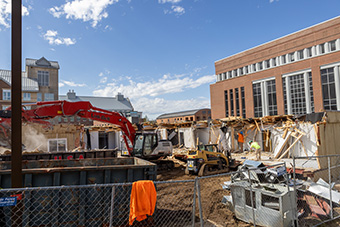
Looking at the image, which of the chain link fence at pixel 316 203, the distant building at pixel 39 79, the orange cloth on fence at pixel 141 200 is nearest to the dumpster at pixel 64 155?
the orange cloth on fence at pixel 141 200

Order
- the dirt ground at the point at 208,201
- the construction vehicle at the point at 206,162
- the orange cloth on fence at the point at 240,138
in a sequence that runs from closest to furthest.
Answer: the dirt ground at the point at 208,201 < the construction vehicle at the point at 206,162 < the orange cloth on fence at the point at 240,138

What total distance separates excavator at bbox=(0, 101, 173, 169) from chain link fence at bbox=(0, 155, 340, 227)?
14.1 feet

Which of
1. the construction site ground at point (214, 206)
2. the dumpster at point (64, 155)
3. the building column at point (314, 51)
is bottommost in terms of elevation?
the construction site ground at point (214, 206)

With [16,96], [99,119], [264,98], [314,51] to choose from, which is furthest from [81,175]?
[264,98]

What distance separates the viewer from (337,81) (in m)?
32.5

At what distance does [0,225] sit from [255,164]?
26.2ft

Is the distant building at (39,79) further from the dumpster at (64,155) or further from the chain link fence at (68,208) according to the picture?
the chain link fence at (68,208)

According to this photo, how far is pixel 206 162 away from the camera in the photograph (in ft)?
45.9

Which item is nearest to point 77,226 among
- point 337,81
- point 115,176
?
point 115,176

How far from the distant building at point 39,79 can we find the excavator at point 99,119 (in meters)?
43.6

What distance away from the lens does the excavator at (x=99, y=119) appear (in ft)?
28.0

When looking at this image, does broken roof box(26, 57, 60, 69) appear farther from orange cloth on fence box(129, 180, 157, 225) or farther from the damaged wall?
orange cloth on fence box(129, 180, 157, 225)

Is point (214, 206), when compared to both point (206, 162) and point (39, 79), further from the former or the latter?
point (39, 79)

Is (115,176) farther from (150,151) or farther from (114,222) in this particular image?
(150,151)
